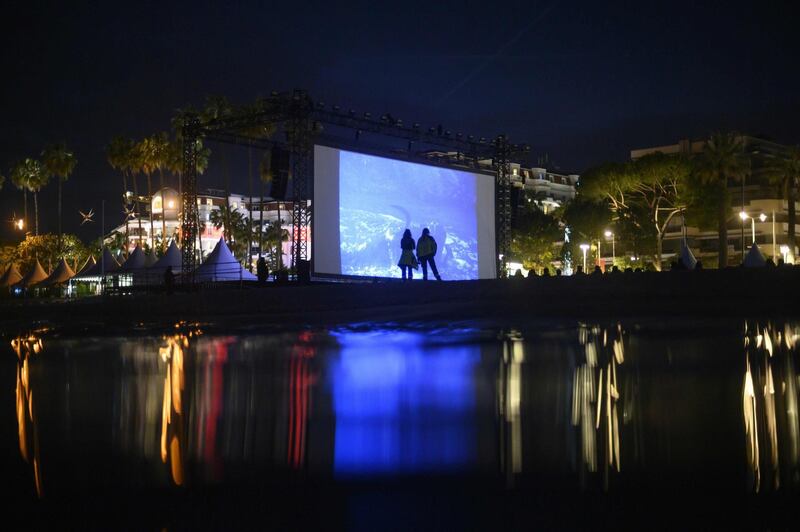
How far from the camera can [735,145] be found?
64062 mm

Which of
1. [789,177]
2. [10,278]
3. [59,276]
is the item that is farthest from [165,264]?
[789,177]

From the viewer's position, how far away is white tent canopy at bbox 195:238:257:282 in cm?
3528

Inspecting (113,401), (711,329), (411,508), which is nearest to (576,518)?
(411,508)

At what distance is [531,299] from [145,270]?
30.8m

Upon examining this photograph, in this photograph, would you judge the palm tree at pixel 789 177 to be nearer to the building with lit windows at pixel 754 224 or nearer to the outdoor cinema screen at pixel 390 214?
the building with lit windows at pixel 754 224

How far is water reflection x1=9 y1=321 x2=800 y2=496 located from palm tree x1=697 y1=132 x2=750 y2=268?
57.7 m

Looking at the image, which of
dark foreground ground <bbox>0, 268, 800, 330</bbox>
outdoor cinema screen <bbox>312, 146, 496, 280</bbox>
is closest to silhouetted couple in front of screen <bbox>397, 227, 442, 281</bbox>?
dark foreground ground <bbox>0, 268, 800, 330</bbox>

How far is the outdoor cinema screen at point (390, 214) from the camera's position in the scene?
30.2 m

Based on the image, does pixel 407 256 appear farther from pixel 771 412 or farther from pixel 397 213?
pixel 771 412

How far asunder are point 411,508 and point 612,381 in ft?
10.9

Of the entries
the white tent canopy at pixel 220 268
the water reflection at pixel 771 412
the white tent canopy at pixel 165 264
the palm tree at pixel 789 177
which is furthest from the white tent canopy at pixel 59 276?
the water reflection at pixel 771 412

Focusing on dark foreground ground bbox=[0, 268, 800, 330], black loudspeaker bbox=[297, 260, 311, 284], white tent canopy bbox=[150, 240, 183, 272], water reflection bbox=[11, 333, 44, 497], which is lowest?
water reflection bbox=[11, 333, 44, 497]

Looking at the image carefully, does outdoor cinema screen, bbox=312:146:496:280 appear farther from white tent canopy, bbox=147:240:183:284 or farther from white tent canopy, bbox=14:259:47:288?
white tent canopy, bbox=14:259:47:288

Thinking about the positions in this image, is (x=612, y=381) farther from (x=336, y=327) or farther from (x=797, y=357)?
(x=336, y=327)
